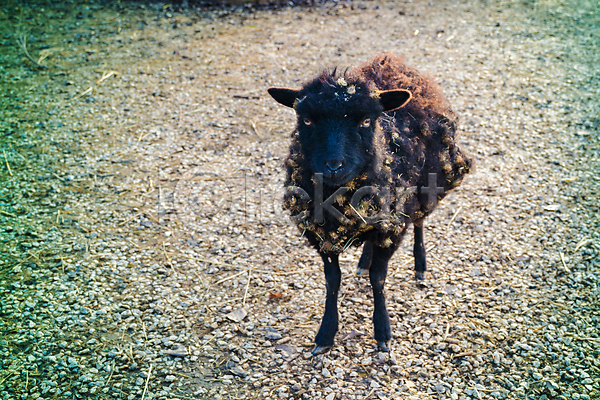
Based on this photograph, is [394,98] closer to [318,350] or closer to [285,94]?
[285,94]

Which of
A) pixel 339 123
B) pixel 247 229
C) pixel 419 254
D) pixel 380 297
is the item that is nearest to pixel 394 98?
pixel 339 123

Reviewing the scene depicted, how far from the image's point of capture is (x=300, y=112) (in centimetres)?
382

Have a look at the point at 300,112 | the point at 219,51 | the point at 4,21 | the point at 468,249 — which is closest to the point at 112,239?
the point at 300,112

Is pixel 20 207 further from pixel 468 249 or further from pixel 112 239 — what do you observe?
pixel 468 249

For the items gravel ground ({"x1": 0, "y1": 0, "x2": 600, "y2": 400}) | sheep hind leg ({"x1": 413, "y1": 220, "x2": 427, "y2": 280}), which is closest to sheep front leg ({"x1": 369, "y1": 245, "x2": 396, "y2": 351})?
gravel ground ({"x1": 0, "y1": 0, "x2": 600, "y2": 400})

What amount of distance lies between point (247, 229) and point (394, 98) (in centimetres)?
278

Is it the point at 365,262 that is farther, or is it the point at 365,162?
the point at 365,262

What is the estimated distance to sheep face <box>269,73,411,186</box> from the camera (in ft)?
11.9

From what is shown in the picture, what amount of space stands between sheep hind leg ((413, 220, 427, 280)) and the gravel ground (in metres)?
0.15

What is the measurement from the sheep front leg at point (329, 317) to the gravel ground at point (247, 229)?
0.13 m

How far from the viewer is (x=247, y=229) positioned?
232 inches

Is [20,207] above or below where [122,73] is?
below

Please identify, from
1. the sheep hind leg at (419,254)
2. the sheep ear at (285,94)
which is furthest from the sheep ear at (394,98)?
the sheep hind leg at (419,254)

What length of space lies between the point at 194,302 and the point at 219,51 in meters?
6.47
